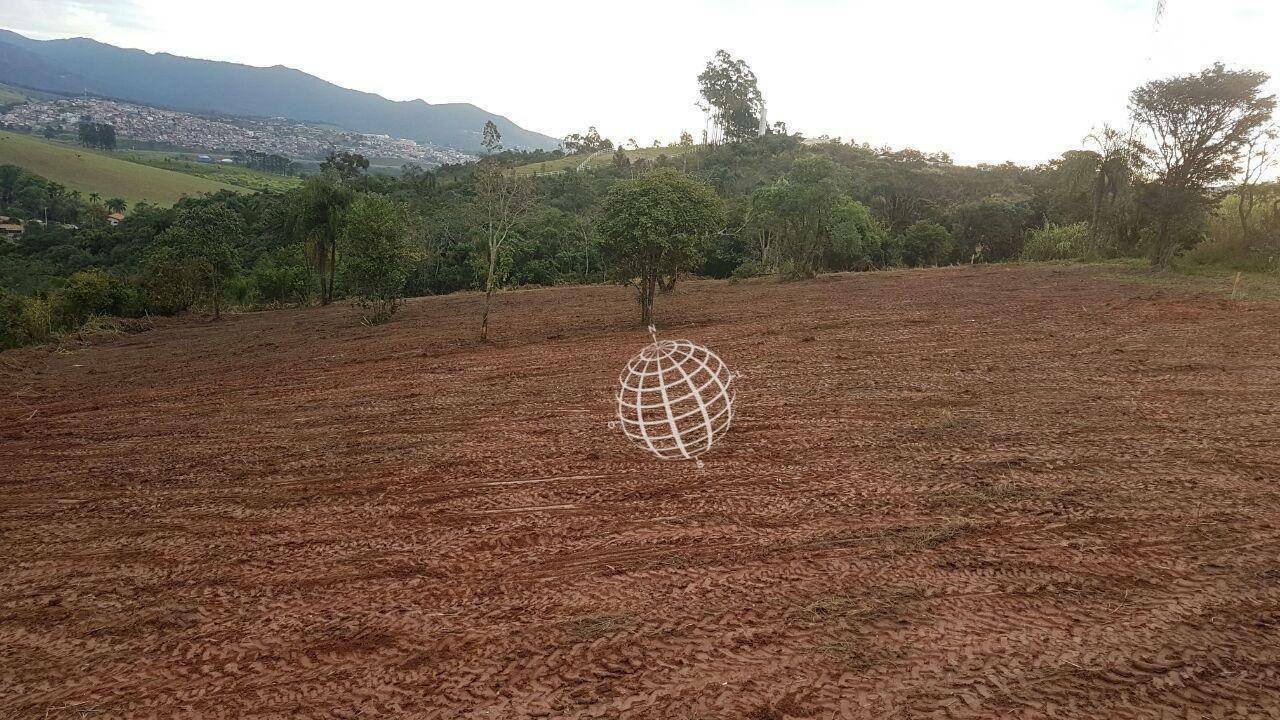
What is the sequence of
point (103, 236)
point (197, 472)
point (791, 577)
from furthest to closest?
point (103, 236) → point (197, 472) → point (791, 577)

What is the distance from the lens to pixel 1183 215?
2172 cm

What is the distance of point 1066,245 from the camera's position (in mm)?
31500

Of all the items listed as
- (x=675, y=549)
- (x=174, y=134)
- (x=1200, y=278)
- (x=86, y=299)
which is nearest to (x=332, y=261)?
(x=86, y=299)

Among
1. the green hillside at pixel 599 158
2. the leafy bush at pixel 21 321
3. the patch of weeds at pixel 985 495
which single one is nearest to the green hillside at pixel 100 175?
the green hillside at pixel 599 158

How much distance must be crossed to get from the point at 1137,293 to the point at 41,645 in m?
23.9

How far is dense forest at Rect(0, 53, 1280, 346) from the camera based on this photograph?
58.2 feet

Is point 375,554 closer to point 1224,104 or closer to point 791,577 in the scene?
point 791,577

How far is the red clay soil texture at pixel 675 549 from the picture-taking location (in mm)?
3963

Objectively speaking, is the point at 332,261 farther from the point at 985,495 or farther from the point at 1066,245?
the point at 1066,245

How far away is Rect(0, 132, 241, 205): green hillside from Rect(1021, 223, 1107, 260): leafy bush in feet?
300

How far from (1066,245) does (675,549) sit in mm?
34498

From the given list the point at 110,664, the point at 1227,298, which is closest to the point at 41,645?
the point at 110,664

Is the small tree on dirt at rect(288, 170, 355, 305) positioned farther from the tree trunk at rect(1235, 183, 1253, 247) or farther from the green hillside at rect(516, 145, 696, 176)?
the green hillside at rect(516, 145, 696, 176)

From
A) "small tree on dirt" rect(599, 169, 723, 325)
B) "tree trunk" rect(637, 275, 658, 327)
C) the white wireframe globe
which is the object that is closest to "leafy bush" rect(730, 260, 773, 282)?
"tree trunk" rect(637, 275, 658, 327)
